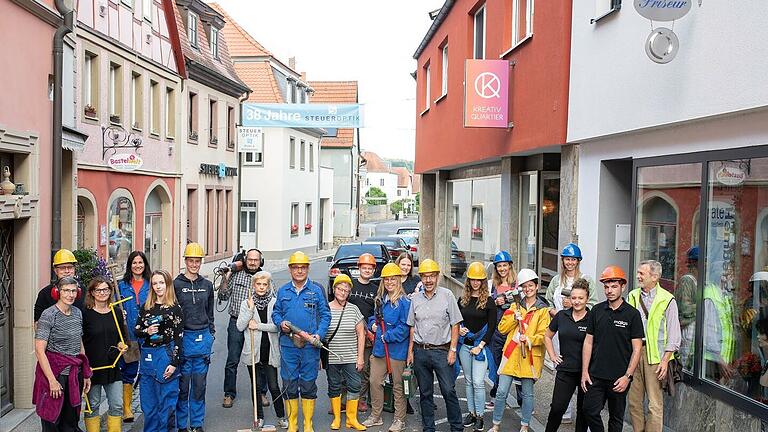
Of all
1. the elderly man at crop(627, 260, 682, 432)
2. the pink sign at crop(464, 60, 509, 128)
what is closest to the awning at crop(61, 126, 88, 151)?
the pink sign at crop(464, 60, 509, 128)

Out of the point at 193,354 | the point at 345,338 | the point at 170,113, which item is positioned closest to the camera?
the point at 193,354

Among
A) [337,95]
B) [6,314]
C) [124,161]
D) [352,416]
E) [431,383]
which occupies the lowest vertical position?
[352,416]

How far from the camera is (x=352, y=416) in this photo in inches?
334

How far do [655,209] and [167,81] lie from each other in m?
17.7

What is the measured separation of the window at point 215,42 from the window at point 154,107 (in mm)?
7752

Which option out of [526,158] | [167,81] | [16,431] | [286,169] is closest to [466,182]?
[526,158]

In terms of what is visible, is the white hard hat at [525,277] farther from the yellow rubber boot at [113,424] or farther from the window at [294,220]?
the window at [294,220]

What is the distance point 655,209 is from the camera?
8773 mm

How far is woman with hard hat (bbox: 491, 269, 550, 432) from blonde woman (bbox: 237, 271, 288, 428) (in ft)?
7.70

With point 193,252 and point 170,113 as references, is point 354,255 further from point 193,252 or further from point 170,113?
point 193,252

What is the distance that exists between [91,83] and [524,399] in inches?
545

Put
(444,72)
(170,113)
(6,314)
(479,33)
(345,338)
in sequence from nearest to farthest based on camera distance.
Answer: (345,338) < (6,314) < (479,33) < (444,72) < (170,113)

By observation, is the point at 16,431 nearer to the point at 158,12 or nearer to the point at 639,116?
the point at 639,116

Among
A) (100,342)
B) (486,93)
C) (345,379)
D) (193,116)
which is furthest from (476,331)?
(193,116)
